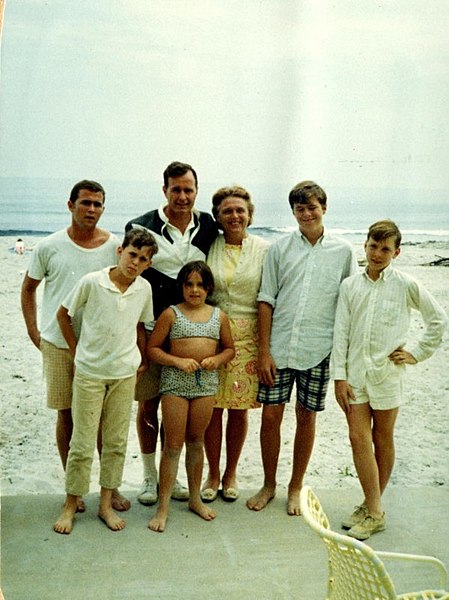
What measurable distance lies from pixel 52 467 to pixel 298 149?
2.31m

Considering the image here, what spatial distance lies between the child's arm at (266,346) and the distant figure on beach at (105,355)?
21.8 inches

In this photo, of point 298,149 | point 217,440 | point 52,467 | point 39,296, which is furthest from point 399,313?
point 39,296

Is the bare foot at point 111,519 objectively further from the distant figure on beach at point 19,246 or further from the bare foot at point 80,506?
the distant figure on beach at point 19,246

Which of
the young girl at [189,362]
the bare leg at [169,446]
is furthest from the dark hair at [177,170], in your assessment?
the bare leg at [169,446]

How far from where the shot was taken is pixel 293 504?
10.7 ft

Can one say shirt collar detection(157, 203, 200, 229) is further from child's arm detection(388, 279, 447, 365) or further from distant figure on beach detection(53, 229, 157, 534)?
child's arm detection(388, 279, 447, 365)

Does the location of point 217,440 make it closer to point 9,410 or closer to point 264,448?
point 264,448

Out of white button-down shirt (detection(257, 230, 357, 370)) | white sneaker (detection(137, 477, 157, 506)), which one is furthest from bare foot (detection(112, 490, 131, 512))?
white button-down shirt (detection(257, 230, 357, 370))

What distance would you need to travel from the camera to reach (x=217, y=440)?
3.31m

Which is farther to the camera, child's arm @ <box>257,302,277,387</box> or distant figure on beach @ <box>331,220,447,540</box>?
child's arm @ <box>257,302,277,387</box>

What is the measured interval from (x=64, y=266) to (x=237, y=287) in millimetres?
801

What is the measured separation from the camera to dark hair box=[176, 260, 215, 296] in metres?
2.99

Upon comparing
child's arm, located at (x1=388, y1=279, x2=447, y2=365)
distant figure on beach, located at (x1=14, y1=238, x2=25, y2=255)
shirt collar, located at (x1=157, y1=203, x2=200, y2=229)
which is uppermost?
shirt collar, located at (x1=157, y1=203, x2=200, y2=229)

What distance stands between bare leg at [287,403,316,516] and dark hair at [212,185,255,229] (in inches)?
38.4
